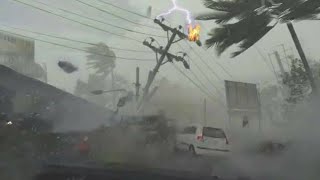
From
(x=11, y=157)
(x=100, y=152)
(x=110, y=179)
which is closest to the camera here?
(x=110, y=179)

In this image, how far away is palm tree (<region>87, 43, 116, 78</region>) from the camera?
59.8 ft

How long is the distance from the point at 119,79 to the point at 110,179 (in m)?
13.7

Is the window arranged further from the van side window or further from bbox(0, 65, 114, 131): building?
bbox(0, 65, 114, 131): building

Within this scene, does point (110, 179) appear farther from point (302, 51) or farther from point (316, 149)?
point (302, 51)

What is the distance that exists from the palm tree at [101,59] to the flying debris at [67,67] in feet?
1.75

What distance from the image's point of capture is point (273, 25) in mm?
18859

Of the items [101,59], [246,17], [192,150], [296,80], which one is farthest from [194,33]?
[296,80]

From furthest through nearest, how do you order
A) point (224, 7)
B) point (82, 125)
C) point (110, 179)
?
point (224, 7) < point (82, 125) < point (110, 179)

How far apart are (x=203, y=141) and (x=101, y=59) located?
4204mm

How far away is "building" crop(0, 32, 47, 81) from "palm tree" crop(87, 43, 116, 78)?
5.78 feet

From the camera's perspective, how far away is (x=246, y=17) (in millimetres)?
19125

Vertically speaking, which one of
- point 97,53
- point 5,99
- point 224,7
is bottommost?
point 5,99

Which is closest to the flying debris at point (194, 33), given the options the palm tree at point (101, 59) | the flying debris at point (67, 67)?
the palm tree at point (101, 59)

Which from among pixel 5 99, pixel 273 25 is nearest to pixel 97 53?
pixel 5 99
